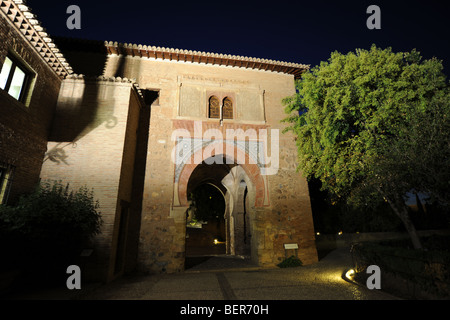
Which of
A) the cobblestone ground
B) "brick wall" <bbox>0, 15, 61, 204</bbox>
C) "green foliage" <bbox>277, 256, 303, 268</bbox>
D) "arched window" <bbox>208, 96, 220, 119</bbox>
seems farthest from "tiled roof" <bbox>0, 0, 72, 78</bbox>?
"green foliage" <bbox>277, 256, 303, 268</bbox>

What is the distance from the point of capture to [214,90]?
9.77 m

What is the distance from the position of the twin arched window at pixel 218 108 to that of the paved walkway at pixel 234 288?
6.30 metres

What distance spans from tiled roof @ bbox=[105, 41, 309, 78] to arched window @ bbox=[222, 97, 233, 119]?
184cm

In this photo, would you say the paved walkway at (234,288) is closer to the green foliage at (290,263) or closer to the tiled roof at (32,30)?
the green foliage at (290,263)

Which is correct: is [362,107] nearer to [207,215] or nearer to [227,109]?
[227,109]

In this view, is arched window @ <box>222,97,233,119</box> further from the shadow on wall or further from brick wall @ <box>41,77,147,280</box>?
the shadow on wall

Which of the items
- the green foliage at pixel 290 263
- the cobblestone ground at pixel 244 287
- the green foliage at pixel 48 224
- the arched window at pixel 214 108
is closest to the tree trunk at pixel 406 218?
the cobblestone ground at pixel 244 287

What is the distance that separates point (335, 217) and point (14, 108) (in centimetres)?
2116

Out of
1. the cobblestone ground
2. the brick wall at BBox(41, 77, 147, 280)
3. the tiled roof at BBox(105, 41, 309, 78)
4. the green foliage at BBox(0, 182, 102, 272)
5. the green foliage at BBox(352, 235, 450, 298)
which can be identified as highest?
the tiled roof at BBox(105, 41, 309, 78)

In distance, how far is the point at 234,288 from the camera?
5.63m

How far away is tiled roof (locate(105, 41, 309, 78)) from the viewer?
364 inches
